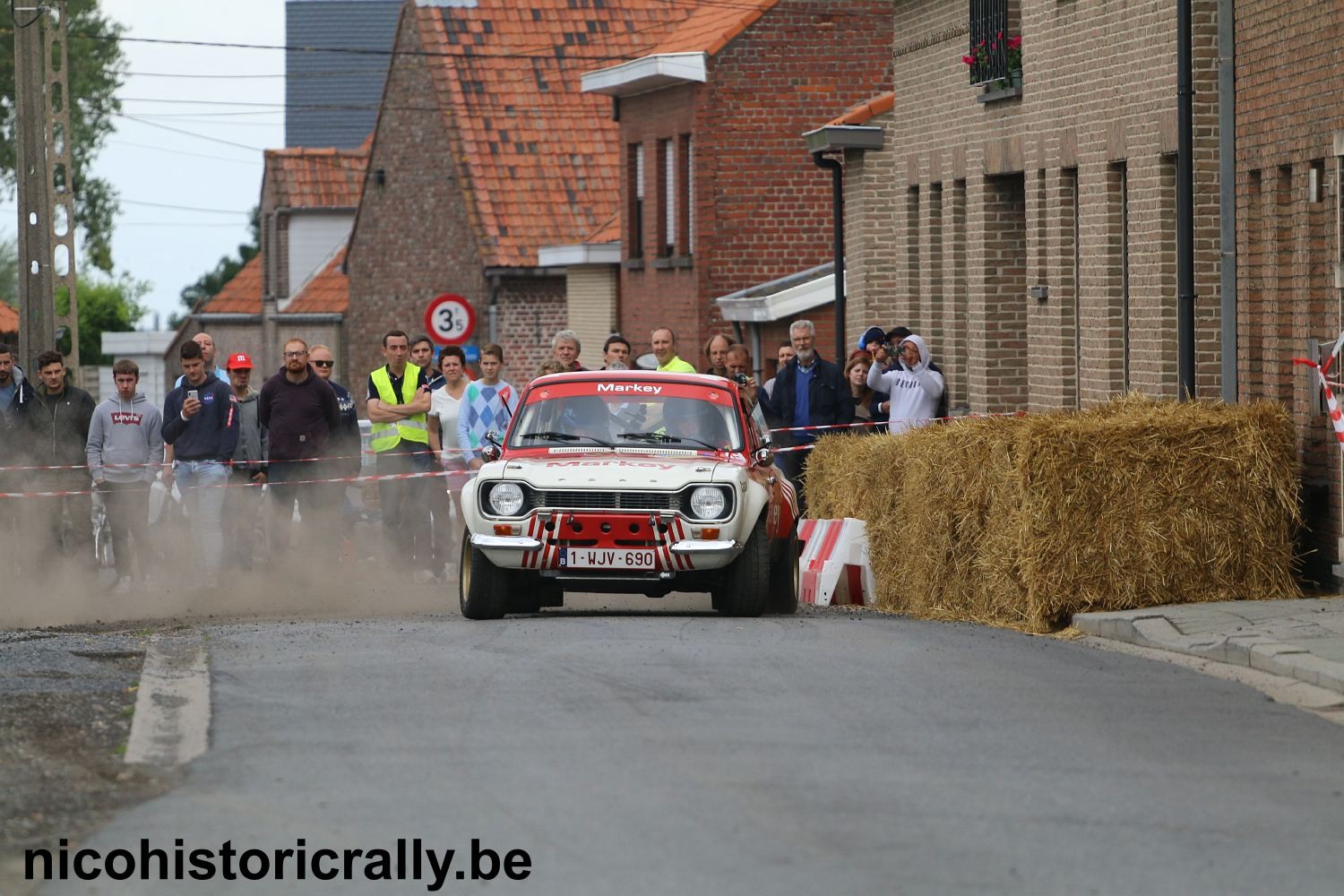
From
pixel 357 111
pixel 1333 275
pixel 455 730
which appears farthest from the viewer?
pixel 357 111

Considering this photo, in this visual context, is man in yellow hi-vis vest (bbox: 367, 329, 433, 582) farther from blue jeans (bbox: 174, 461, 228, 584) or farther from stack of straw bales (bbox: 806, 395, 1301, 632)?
stack of straw bales (bbox: 806, 395, 1301, 632)

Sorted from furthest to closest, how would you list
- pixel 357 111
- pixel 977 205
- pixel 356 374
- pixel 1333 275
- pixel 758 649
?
pixel 357 111 → pixel 356 374 → pixel 977 205 → pixel 1333 275 → pixel 758 649

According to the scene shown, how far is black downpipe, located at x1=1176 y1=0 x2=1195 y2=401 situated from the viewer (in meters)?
17.1

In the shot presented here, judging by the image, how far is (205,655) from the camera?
40.5 ft

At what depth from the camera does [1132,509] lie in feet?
47.5

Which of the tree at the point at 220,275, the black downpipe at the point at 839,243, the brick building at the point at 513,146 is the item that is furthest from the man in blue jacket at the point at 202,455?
the tree at the point at 220,275

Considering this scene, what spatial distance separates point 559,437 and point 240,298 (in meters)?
56.0

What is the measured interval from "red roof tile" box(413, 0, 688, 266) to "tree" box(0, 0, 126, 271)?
94.1ft

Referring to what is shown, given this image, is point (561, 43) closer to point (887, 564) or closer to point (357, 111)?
point (887, 564)

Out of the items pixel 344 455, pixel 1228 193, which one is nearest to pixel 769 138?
pixel 344 455

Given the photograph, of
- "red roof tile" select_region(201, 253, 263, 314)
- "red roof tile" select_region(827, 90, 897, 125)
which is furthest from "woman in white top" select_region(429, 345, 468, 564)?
"red roof tile" select_region(201, 253, 263, 314)

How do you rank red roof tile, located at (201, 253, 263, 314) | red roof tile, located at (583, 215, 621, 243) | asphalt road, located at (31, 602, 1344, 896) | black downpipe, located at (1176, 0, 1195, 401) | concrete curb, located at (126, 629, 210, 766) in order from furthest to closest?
red roof tile, located at (201, 253, 263, 314)
red roof tile, located at (583, 215, 621, 243)
black downpipe, located at (1176, 0, 1195, 401)
concrete curb, located at (126, 629, 210, 766)
asphalt road, located at (31, 602, 1344, 896)

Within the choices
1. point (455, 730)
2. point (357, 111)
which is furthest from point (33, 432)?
point (357, 111)

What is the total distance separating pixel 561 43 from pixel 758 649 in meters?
36.1
